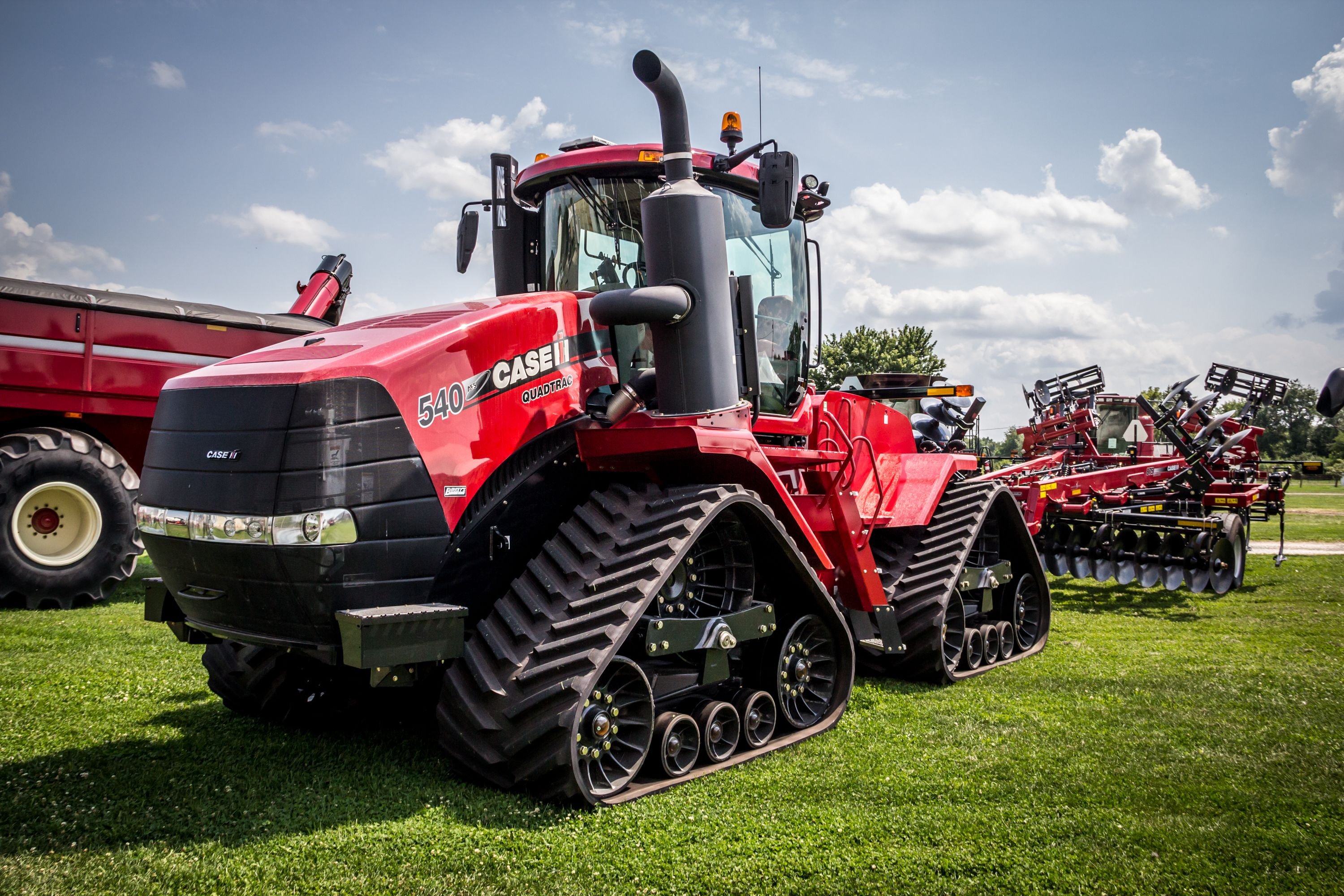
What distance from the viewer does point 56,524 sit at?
365 inches

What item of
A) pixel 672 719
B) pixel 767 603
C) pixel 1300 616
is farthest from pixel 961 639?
pixel 1300 616

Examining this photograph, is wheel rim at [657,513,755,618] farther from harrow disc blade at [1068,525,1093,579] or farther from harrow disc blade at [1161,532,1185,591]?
harrow disc blade at [1068,525,1093,579]

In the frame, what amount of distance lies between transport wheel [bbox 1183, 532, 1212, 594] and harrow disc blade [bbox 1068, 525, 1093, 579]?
3.78 ft

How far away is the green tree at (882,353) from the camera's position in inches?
2280

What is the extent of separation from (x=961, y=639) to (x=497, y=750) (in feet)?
A: 13.7

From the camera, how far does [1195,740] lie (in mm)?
5578

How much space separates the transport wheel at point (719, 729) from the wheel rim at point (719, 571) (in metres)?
0.48

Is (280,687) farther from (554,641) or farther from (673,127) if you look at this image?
(673,127)

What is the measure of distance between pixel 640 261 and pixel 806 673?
254cm

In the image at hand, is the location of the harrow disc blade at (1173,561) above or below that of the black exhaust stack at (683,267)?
below

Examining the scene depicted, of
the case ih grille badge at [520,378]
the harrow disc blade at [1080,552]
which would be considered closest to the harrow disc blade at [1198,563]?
the harrow disc blade at [1080,552]

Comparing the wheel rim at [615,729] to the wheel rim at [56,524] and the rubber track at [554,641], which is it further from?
the wheel rim at [56,524]

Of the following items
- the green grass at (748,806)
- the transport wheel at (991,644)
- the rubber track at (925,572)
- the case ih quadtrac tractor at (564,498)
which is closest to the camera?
the green grass at (748,806)

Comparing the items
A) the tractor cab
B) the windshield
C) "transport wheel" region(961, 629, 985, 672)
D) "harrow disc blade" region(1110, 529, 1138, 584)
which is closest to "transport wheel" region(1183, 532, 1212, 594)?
"harrow disc blade" region(1110, 529, 1138, 584)
